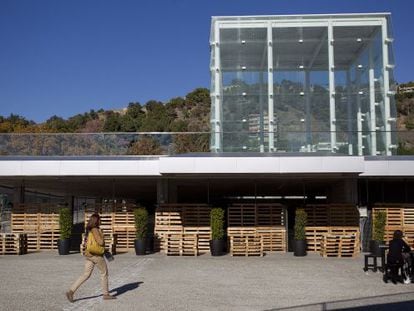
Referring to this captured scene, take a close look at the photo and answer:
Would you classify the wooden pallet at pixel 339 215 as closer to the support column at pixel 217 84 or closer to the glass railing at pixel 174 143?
the glass railing at pixel 174 143

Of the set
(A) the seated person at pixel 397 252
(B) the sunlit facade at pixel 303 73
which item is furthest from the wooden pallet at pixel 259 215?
(A) the seated person at pixel 397 252

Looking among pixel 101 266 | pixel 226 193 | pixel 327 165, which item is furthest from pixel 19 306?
pixel 226 193

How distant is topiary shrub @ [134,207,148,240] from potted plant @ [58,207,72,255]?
88.7 inches

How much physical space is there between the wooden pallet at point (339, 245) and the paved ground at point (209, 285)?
0.79 m

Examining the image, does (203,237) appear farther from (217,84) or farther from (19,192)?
(19,192)

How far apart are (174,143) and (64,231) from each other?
186 inches

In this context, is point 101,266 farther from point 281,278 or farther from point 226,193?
point 226,193

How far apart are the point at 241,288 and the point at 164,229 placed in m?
8.71

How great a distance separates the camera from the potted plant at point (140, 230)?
19.2m

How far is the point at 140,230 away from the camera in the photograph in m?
19.4

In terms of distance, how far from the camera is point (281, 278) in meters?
13.5

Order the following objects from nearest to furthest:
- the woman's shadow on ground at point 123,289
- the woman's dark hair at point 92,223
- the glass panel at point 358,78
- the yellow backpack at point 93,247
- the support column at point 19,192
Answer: the yellow backpack at point 93,247, the woman's dark hair at point 92,223, the woman's shadow on ground at point 123,289, the support column at point 19,192, the glass panel at point 358,78

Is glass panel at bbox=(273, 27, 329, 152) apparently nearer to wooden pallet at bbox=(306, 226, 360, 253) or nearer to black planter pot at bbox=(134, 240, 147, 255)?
wooden pallet at bbox=(306, 226, 360, 253)

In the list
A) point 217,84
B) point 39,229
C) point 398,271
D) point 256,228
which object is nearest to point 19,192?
point 39,229
